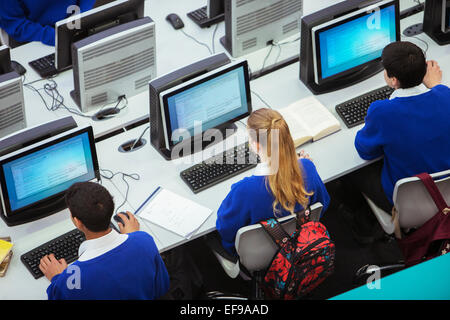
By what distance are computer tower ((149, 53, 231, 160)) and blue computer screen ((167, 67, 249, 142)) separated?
2.5 inches

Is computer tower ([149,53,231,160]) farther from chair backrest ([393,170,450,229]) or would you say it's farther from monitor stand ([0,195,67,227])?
chair backrest ([393,170,450,229])

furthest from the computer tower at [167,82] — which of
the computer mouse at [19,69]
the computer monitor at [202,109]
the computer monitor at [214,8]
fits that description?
the computer mouse at [19,69]

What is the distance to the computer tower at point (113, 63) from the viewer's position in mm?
3238

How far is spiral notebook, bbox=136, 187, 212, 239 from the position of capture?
296 cm

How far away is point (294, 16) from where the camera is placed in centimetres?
383

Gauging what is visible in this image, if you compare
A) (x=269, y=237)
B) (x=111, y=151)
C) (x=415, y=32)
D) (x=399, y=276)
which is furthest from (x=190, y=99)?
(x=415, y=32)

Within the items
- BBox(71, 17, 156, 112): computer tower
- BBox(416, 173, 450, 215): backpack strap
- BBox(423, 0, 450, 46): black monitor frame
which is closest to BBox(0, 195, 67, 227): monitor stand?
BBox(71, 17, 156, 112): computer tower

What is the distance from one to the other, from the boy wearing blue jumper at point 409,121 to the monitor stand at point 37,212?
5.01ft

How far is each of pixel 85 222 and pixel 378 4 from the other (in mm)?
1975

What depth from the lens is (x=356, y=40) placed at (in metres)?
3.45

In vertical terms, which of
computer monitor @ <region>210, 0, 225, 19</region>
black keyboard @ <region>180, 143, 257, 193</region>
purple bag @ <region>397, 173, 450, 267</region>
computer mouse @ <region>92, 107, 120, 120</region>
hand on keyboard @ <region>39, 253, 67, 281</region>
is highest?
computer monitor @ <region>210, 0, 225, 19</region>

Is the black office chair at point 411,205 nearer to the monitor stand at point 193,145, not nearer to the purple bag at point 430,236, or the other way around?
the purple bag at point 430,236

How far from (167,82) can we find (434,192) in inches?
53.6

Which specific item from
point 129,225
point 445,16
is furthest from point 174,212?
point 445,16
